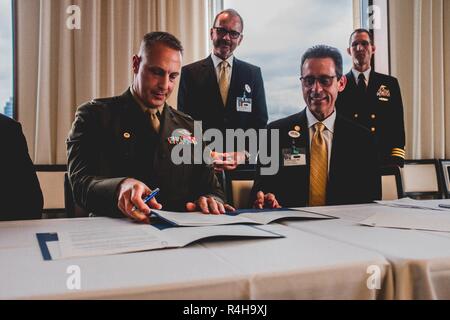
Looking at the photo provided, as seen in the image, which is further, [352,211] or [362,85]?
[362,85]

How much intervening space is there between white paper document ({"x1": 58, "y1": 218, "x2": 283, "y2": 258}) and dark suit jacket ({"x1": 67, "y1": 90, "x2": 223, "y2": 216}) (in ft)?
2.12

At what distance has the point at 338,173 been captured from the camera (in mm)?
1682

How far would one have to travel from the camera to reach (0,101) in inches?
101

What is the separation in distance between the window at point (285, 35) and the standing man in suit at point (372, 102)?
0.41 m

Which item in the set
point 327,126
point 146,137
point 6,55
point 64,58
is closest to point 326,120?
point 327,126

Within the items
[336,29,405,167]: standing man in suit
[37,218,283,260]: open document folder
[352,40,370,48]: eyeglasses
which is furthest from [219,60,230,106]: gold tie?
[37,218,283,260]: open document folder

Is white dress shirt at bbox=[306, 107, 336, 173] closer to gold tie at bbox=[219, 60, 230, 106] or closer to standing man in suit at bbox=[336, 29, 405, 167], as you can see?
gold tie at bbox=[219, 60, 230, 106]

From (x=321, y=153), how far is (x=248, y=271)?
1.21m

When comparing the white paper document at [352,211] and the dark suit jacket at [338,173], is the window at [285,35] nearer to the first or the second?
the dark suit jacket at [338,173]

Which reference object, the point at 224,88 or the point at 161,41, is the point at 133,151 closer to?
the point at 161,41

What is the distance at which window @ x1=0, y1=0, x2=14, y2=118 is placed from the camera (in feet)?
8.43
